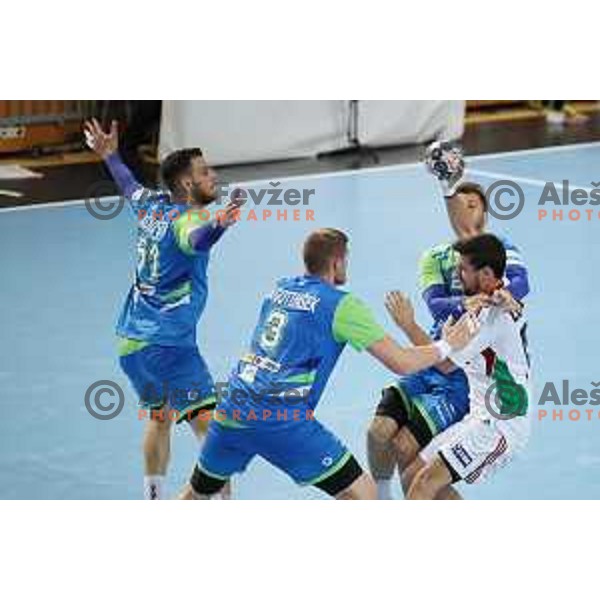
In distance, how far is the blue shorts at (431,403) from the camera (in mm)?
8516

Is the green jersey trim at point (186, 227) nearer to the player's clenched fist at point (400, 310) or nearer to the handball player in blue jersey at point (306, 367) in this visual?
the handball player in blue jersey at point (306, 367)

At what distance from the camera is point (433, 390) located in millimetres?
8586

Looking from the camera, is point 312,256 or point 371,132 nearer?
point 312,256

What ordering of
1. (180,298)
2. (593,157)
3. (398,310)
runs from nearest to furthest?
(398,310)
(180,298)
(593,157)

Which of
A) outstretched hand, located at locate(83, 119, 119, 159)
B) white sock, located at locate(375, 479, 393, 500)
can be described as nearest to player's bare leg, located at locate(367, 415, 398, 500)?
white sock, located at locate(375, 479, 393, 500)

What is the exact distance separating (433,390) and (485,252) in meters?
0.98

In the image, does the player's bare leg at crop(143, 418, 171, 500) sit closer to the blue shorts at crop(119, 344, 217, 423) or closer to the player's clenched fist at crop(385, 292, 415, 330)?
the blue shorts at crop(119, 344, 217, 423)

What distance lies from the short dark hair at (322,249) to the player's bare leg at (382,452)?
109 cm

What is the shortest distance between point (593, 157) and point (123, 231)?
18.6ft

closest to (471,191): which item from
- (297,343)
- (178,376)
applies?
(297,343)
